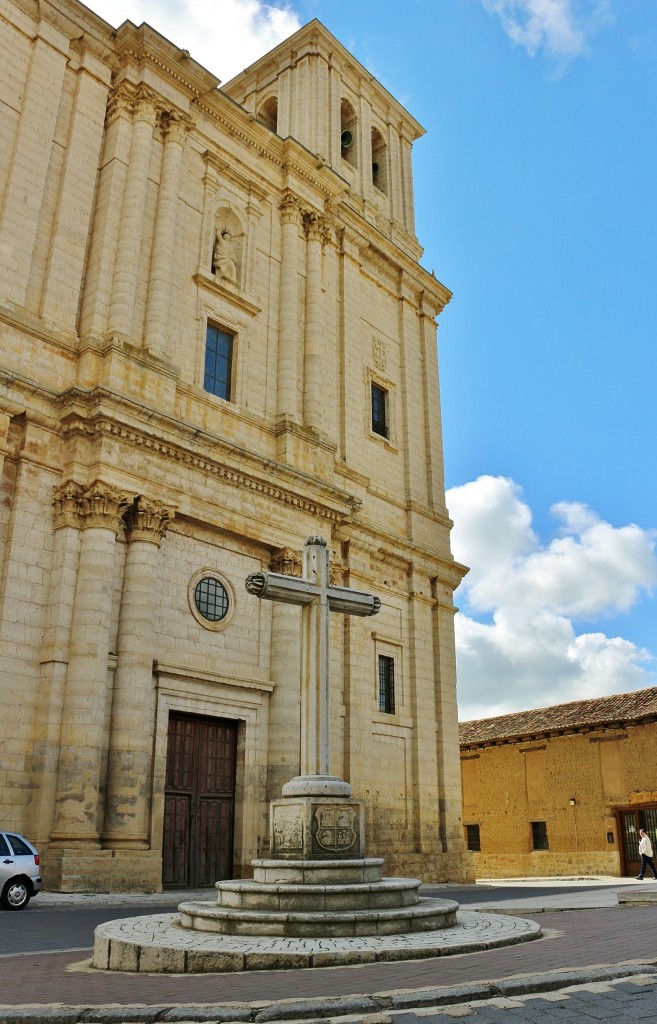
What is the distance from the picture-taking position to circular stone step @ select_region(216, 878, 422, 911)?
329 inches

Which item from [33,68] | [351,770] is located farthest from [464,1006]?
[33,68]

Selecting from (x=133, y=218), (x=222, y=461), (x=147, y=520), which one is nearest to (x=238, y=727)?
(x=147, y=520)

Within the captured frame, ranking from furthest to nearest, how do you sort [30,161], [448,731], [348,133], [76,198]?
[348,133], [448,731], [76,198], [30,161]

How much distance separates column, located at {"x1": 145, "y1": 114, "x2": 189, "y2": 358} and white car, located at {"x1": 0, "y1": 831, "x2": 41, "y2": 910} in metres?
10.5

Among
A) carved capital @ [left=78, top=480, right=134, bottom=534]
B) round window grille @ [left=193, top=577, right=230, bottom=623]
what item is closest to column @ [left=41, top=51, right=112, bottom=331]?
carved capital @ [left=78, top=480, right=134, bottom=534]

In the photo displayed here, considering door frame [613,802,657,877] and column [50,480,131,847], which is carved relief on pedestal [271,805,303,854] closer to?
column [50,480,131,847]

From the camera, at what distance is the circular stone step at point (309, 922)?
7.78m

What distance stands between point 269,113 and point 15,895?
2886cm

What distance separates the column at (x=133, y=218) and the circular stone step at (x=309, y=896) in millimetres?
12908

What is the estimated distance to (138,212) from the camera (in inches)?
785

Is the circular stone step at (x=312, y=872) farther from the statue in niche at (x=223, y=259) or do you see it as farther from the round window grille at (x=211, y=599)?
the statue in niche at (x=223, y=259)

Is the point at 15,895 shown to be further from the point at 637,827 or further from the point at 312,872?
the point at 637,827

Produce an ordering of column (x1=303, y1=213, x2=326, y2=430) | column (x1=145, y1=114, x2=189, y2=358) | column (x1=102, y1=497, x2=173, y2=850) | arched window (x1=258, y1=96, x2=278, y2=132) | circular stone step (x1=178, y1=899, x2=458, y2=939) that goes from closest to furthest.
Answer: circular stone step (x1=178, y1=899, x2=458, y2=939)
column (x1=102, y1=497, x2=173, y2=850)
column (x1=145, y1=114, x2=189, y2=358)
column (x1=303, y1=213, x2=326, y2=430)
arched window (x1=258, y1=96, x2=278, y2=132)

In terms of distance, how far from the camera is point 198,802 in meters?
17.9
